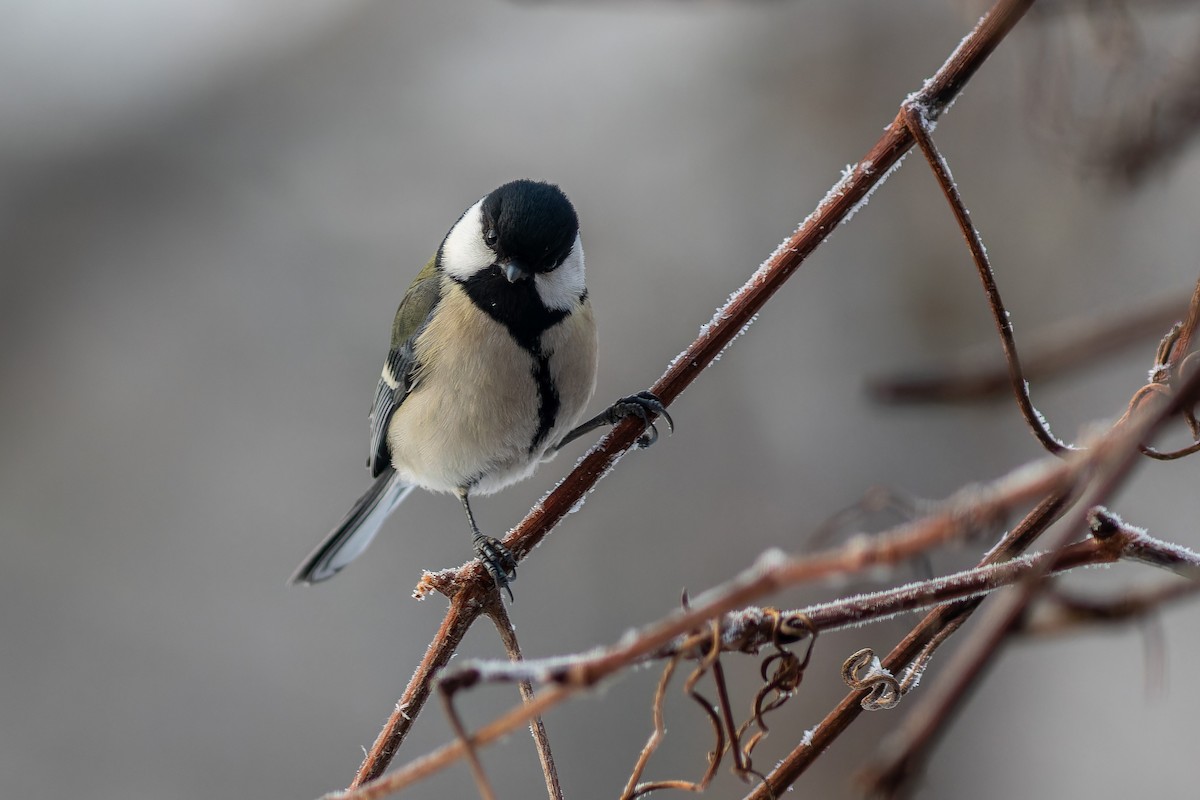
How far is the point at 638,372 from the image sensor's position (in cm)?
349

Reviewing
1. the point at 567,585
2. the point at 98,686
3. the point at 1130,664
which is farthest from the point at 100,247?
the point at 1130,664

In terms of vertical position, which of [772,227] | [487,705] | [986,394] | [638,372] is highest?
[772,227]

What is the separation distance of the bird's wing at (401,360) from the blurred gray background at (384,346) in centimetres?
102

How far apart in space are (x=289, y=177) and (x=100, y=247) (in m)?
0.83

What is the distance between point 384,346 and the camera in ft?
12.0

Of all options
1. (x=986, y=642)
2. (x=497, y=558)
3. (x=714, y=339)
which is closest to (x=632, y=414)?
(x=497, y=558)

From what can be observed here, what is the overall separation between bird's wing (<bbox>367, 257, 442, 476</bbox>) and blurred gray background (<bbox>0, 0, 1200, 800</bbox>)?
102cm

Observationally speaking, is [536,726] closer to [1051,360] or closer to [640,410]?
[1051,360]

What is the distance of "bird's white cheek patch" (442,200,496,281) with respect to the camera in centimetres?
195

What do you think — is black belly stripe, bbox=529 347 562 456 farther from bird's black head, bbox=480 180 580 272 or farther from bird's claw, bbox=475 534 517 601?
bird's claw, bbox=475 534 517 601

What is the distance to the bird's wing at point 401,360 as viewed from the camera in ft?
6.97

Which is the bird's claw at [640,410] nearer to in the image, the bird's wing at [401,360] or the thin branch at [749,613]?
the bird's wing at [401,360]

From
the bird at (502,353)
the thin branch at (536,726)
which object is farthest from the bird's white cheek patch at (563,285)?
the thin branch at (536,726)

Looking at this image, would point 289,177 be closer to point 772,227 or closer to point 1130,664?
point 772,227
